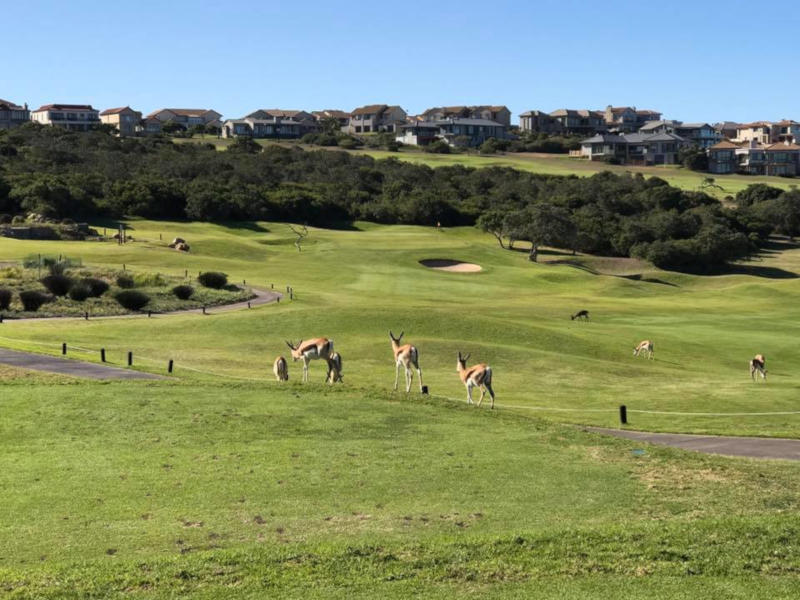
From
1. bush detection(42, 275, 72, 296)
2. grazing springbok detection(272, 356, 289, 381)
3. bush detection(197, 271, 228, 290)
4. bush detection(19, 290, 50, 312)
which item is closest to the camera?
grazing springbok detection(272, 356, 289, 381)

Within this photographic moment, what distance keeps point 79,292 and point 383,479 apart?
44911mm

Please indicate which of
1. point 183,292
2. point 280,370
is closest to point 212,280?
point 183,292

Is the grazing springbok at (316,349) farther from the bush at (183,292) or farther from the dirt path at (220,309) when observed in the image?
the bush at (183,292)

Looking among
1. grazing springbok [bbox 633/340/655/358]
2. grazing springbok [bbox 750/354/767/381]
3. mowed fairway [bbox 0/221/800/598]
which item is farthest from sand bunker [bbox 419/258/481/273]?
grazing springbok [bbox 750/354/767/381]

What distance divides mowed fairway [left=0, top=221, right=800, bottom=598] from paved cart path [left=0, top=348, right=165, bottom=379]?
2191 millimetres

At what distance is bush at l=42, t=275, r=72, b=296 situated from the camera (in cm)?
6072

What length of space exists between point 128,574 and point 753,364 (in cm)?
3426

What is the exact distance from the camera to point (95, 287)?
6131cm

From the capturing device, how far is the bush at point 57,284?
199ft

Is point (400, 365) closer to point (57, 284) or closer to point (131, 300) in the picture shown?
point (131, 300)

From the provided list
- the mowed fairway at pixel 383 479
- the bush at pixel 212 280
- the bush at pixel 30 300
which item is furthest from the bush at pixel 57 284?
the mowed fairway at pixel 383 479

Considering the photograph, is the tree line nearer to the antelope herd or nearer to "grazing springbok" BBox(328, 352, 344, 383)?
the antelope herd

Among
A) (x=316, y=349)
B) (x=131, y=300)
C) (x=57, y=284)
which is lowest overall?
(x=131, y=300)

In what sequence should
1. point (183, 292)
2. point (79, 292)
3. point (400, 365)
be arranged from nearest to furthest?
point (400, 365) < point (79, 292) < point (183, 292)
